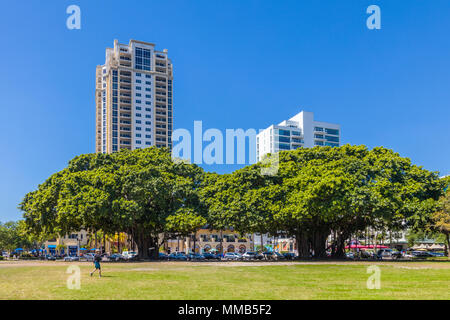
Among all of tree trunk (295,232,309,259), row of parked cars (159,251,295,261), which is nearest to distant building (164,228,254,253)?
row of parked cars (159,251,295,261)

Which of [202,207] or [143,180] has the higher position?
[143,180]

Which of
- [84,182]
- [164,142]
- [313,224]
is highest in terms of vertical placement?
[164,142]

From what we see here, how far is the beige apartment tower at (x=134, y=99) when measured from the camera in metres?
124

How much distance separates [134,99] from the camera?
12550 centimetres

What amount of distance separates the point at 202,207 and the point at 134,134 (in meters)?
79.9

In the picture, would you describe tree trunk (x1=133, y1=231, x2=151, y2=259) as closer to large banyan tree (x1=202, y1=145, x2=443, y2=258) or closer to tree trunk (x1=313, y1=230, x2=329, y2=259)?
large banyan tree (x1=202, y1=145, x2=443, y2=258)

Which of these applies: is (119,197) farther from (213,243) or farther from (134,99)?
(134,99)

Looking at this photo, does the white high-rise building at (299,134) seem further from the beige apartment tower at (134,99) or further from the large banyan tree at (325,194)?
the large banyan tree at (325,194)

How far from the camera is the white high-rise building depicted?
12988cm

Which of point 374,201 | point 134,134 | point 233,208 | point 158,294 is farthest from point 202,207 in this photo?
point 134,134

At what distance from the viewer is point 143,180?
4566cm

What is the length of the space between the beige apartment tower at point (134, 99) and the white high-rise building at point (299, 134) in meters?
29.2
